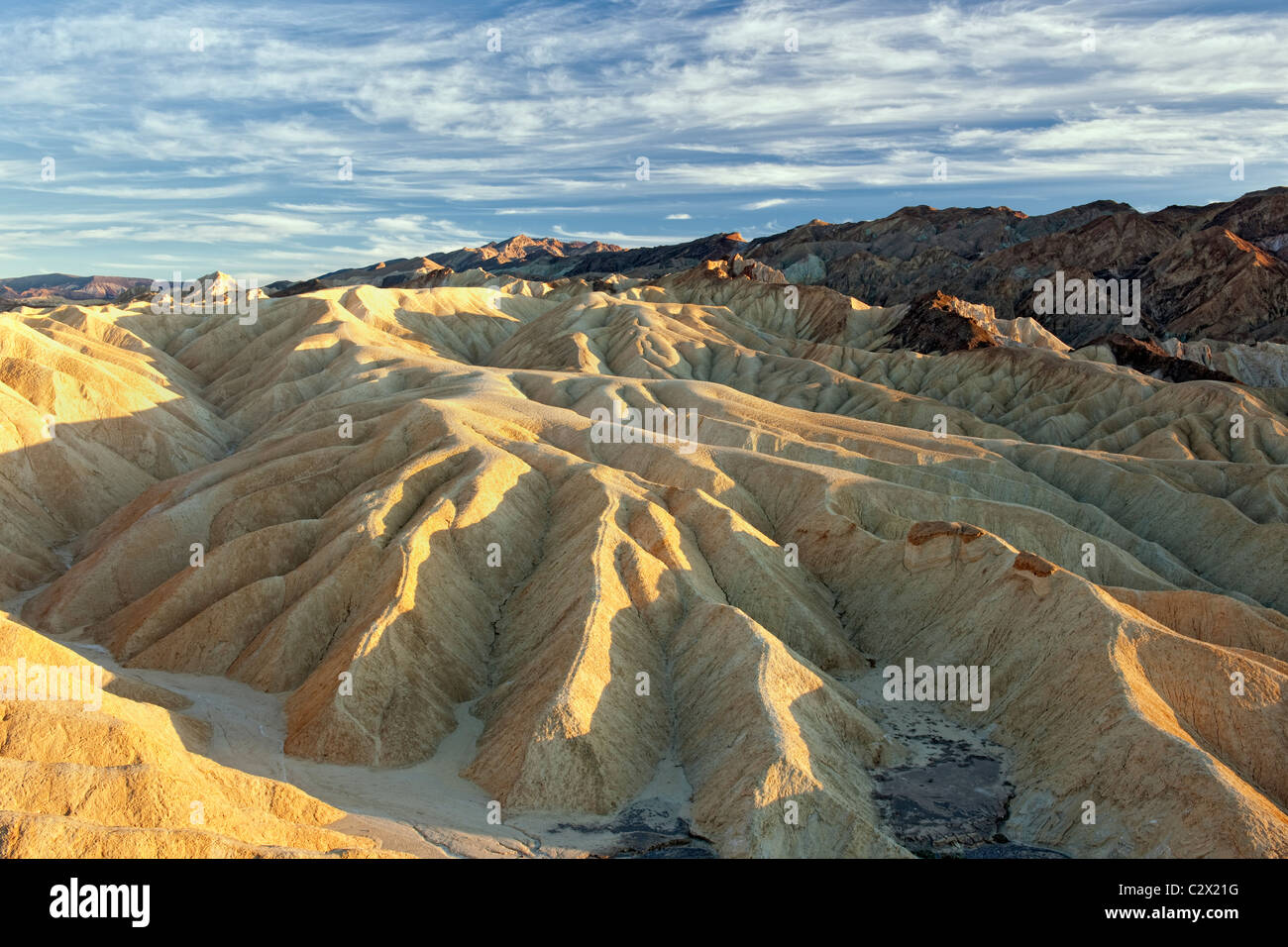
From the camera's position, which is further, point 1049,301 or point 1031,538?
point 1049,301

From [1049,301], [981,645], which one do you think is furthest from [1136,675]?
[1049,301]

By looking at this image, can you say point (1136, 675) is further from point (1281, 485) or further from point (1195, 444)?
point (1195, 444)

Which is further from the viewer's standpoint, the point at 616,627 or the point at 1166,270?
the point at 1166,270

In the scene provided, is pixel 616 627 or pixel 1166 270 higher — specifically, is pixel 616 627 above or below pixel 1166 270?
below

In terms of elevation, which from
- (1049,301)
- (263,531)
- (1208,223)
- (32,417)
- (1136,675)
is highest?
(1208,223)

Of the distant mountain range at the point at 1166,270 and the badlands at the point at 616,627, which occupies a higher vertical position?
the distant mountain range at the point at 1166,270

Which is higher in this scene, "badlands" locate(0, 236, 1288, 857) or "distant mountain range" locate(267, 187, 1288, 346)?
"distant mountain range" locate(267, 187, 1288, 346)

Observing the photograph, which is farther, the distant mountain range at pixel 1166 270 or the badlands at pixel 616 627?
the distant mountain range at pixel 1166 270

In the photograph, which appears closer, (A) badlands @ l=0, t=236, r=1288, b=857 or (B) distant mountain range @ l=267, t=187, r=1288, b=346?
(A) badlands @ l=0, t=236, r=1288, b=857
